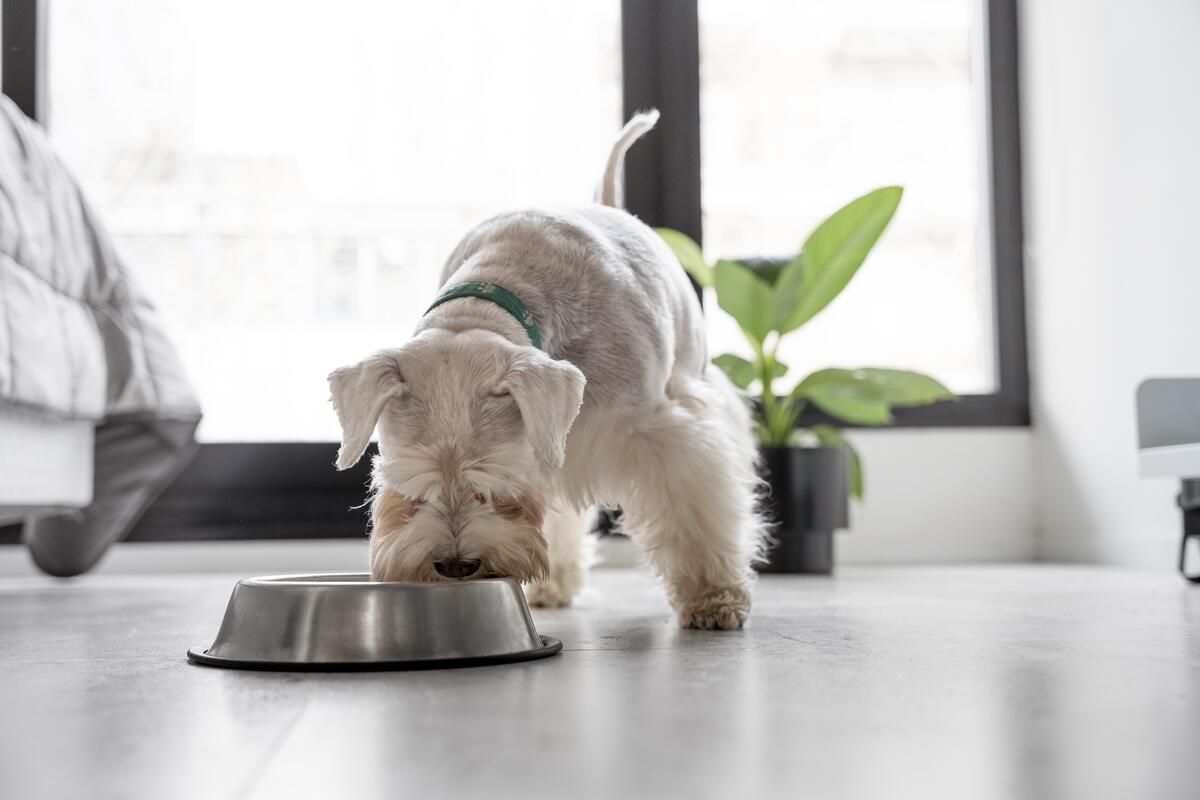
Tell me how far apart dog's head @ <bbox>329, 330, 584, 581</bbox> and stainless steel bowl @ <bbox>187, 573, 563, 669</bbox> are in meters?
0.14

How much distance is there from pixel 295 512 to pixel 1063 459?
8.86 feet

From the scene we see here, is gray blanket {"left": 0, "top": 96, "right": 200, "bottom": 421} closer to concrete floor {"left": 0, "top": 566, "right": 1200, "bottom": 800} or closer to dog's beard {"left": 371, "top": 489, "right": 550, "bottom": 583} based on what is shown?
concrete floor {"left": 0, "top": 566, "right": 1200, "bottom": 800}

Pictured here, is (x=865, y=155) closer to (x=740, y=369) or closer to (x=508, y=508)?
(x=740, y=369)

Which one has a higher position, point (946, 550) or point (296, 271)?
point (296, 271)

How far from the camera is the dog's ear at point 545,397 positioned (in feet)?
5.78

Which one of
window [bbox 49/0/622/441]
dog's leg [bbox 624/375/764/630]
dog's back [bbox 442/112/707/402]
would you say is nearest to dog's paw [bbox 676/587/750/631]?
dog's leg [bbox 624/375/764/630]

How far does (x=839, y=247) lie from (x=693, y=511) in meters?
1.68

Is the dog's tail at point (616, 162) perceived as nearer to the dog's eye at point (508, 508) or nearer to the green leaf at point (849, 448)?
the dog's eye at point (508, 508)

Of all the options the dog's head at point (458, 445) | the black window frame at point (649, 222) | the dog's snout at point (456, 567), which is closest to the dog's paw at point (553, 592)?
the dog's head at point (458, 445)

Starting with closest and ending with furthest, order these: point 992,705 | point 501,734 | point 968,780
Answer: point 968,780 → point 501,734 → point 992,705

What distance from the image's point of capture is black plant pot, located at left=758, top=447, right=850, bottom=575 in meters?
3.63

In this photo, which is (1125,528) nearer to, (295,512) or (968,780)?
(295,512)

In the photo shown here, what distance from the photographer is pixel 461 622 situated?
154 centimetres

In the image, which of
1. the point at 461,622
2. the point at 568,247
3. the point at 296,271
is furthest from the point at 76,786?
the point at 296,271
